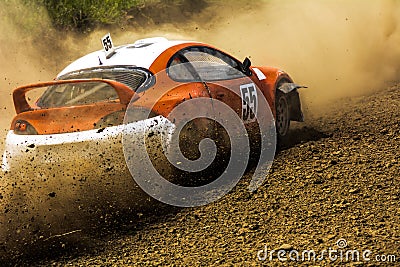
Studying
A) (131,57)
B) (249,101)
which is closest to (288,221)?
(249,101)

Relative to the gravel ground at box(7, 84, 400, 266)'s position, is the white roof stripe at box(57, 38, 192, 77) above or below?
above

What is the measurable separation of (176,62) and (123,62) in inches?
21.4

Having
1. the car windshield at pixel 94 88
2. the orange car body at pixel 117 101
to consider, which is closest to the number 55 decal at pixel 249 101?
the orange car body at pixel 117 101

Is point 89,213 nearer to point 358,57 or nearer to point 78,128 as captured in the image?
point 78,128

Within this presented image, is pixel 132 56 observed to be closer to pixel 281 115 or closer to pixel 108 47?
pixel 108 47

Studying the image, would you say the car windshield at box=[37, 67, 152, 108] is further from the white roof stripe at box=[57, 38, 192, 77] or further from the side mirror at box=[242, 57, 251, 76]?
the side mirror at box=[242, 57, 251, 76]

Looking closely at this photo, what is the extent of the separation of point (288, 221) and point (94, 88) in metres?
2.32

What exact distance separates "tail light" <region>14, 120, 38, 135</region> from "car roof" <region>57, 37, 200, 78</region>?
1.01 m

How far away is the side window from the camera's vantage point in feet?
20.2

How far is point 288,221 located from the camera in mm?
4906

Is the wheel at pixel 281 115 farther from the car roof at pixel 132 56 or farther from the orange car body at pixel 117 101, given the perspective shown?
the car roof at pixel 132 56

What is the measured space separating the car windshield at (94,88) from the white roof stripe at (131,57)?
0.32ft

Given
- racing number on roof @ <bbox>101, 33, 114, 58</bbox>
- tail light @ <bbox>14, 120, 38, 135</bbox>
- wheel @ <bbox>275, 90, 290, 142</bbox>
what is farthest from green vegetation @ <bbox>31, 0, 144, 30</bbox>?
tail light @ <bbox>14, 120, 38, 135</bbox>

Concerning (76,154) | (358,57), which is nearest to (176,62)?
(76,154)
